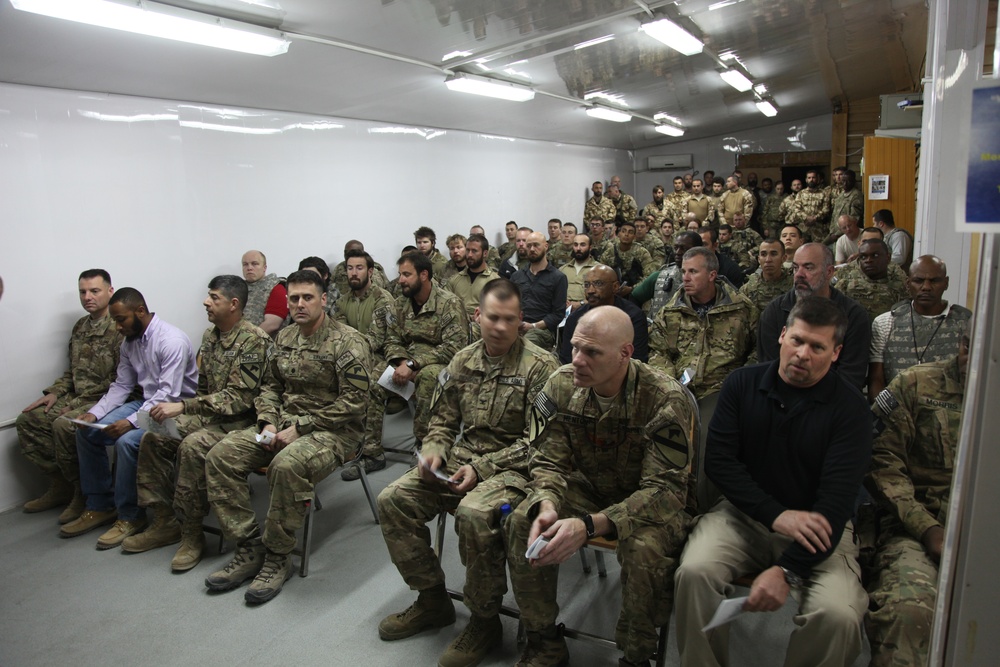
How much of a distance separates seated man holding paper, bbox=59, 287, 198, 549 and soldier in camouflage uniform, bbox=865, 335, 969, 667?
361cm

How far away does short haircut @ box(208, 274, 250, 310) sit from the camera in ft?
11.9

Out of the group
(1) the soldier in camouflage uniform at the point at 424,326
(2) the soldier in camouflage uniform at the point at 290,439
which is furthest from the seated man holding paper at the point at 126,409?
(1) the soldier in camouflage uniform at the point at 424,326

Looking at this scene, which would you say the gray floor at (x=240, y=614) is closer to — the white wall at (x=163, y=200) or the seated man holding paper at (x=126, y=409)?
the seated man holding paper at (x=126, y=409)

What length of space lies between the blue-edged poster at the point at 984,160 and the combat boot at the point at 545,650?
6.40ft

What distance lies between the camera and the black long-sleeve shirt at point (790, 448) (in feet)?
6.45

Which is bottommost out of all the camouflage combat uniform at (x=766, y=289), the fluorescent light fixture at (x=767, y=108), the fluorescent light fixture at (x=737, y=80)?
the camouflage combat uniform at (x=766, y=289)

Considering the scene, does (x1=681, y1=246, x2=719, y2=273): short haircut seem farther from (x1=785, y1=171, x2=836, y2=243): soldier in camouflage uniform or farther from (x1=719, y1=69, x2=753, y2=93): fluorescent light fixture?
(x1=785, y1=171, x2=836, y2=243): soldier in camouflage uniform

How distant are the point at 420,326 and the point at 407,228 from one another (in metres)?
3.41

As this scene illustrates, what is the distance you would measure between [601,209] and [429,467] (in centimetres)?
947

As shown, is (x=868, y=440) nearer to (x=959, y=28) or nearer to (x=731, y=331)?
(x=731, y=331)

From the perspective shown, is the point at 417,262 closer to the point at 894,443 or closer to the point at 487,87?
the point at 487,87

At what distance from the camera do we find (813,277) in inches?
132

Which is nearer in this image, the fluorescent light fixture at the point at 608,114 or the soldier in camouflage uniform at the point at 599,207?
the fluorescent light fixture at the point at 608,114

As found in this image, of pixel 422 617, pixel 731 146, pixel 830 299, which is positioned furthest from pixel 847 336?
pixel 731 146
